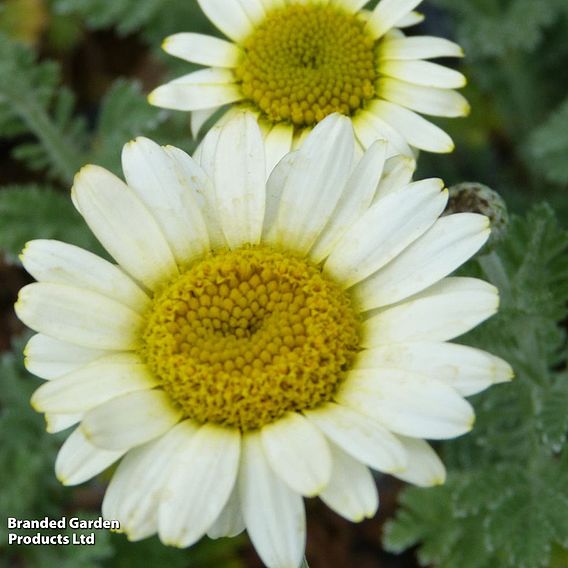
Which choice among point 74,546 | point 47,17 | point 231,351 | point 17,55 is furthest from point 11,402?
point 47,17

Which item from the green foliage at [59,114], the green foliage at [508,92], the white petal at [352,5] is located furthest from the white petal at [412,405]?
the green foliage at [508,92]

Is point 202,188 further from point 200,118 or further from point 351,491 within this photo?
point 351,491

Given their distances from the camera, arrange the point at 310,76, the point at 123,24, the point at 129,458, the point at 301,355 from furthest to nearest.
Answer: the point at 123,24, the point at 310,76, the point at 301,355, the point at 129,458

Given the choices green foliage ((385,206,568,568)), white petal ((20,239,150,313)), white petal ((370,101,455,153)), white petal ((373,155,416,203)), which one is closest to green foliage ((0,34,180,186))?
white petal ((370,101,455,153))

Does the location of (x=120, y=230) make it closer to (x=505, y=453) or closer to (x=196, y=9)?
(x=505, y=453)

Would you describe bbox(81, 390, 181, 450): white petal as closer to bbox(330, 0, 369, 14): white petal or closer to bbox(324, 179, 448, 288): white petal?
bbox(324, 179, 448, 288): white petal
